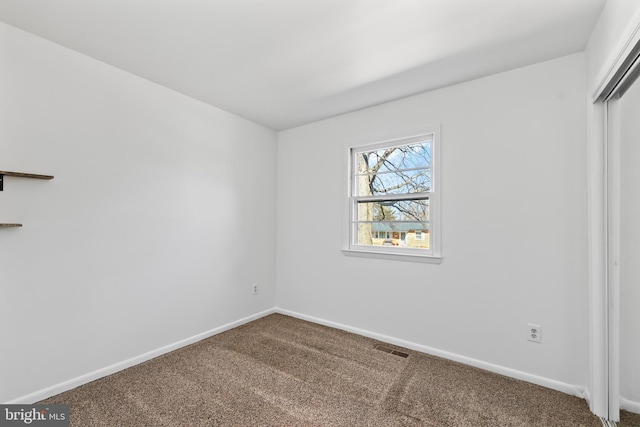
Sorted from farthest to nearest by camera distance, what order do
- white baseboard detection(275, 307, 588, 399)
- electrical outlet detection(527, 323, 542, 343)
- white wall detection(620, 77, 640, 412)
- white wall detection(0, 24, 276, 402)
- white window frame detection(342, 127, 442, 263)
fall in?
white window frame detection(342, 127, 442, 263) < electrical outlet detection(527, 323, 542, 343) < white baseboard detection(275, 307, 588, 399) < white wall detection(0, 24, 276, 402) < white wall detection(620, 77, 640, 412)

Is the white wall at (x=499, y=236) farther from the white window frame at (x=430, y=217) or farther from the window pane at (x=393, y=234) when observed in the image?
the window pane at (x=393, y=234)

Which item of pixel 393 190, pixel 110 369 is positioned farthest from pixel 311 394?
pixel 393 190

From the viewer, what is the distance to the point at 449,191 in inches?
101

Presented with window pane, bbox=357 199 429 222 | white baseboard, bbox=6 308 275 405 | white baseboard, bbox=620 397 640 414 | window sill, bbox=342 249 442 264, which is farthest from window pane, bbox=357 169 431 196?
white baseboard, bbox=6 308 275 405

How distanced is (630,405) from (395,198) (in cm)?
203

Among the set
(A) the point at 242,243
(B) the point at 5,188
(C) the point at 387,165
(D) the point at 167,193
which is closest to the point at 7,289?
(B) the point at 5,188

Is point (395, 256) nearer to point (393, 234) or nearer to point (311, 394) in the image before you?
point (393, 234)

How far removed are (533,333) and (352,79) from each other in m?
2.43

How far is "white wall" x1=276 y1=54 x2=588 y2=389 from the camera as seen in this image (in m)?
2.07

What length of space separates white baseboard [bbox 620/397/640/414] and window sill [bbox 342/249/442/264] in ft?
4.30

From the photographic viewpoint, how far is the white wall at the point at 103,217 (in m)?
1.87

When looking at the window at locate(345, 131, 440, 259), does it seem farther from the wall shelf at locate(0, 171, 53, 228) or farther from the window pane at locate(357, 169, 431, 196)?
the wall shelf at locate(0, 171, 53, 228)

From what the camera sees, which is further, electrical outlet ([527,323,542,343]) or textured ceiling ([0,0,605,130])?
electrical outlet ([527,323,542,343])

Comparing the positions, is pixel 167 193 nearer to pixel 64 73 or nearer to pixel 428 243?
pixel 64 73
